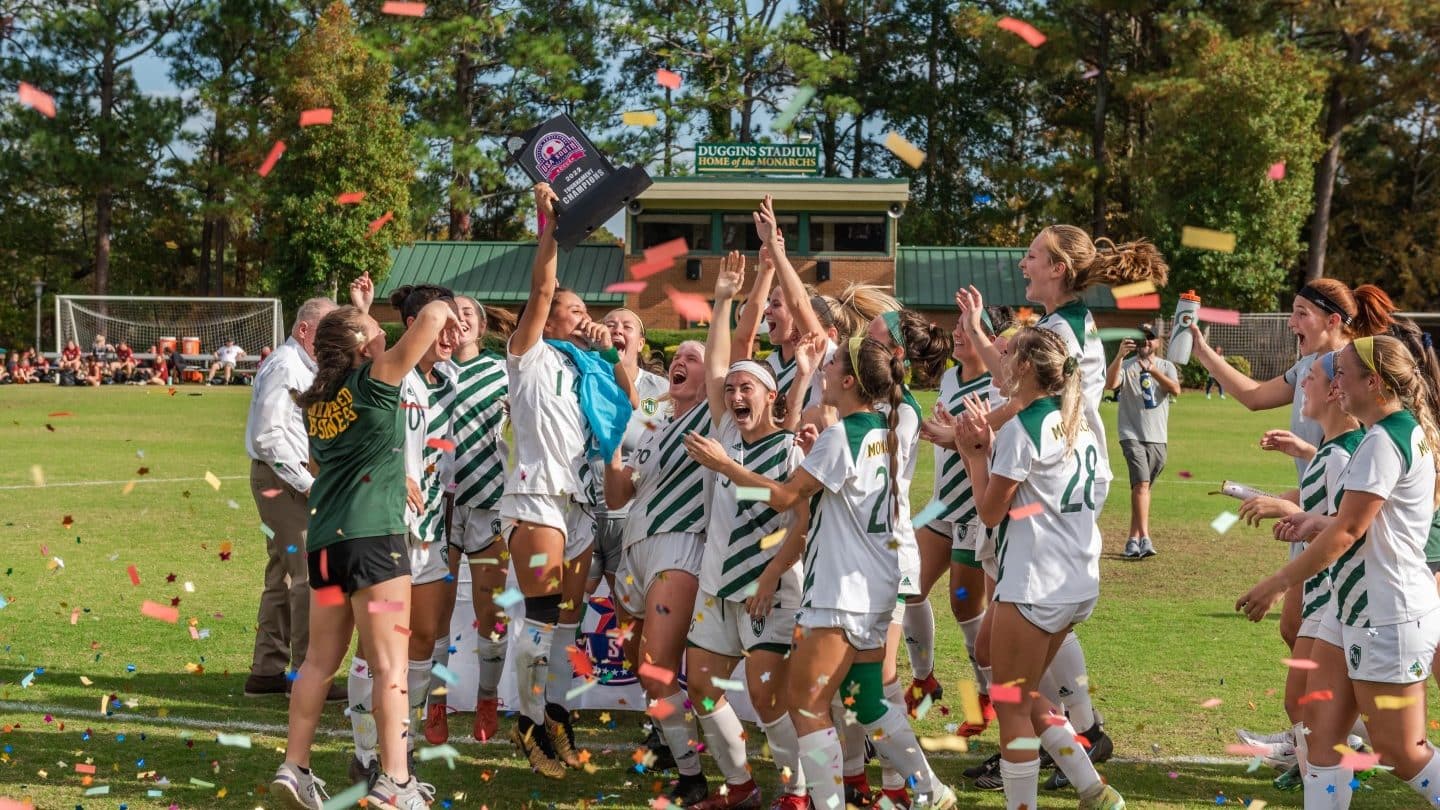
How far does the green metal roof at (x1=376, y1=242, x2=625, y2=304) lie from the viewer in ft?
167

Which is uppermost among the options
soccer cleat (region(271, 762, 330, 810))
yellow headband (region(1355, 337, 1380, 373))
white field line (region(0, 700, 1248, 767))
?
yellow headband (region(1355, 337, 1380, 373))

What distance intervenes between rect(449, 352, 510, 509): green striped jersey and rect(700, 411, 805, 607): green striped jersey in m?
1.52

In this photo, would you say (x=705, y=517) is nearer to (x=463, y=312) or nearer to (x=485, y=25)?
(x=463, y=312)

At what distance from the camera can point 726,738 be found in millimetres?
5883

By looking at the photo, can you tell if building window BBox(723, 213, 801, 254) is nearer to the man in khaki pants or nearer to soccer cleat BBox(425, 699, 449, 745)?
the man in khaki pants

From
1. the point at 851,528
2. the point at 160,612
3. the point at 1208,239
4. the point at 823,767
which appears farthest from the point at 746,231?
the point at 823,767

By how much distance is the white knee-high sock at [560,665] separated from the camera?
698 cm

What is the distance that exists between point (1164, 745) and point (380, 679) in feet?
13.2

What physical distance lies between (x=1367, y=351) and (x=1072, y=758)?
6.49 feet

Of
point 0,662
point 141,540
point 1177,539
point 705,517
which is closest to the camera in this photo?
point 705,517

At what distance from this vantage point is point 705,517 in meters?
6.40

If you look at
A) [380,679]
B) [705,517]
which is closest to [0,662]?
[380,679]

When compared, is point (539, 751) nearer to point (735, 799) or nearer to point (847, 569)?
point (735, 799)

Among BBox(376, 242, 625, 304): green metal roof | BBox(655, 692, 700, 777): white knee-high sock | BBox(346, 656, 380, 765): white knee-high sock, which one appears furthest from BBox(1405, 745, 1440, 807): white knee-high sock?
BBox(376, 242, 625, 304): green metal roof
